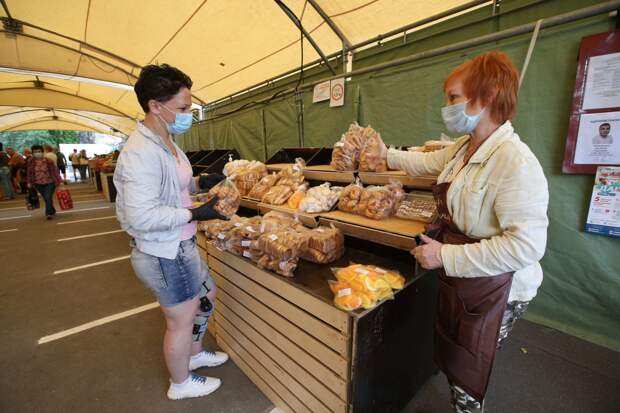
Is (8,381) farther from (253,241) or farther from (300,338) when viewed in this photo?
(300,338)

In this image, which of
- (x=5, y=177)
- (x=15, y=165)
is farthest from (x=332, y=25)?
(x=15, y=165)

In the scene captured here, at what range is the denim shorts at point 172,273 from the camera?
1.36 m

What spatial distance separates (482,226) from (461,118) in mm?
414

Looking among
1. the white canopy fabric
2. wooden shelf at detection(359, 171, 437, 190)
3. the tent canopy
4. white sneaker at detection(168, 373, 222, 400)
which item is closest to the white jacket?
wooden shelf at detection(359, 171, 437, 190)

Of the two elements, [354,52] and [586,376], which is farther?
[354,52]

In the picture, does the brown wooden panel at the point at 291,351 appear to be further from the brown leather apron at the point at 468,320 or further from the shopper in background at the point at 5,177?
the shopper in background at the point at 5,177

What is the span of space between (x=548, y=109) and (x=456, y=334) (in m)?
1.92

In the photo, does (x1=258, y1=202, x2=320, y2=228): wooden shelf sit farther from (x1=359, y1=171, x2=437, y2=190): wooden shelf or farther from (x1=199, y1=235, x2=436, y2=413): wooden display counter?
(x1=359, y1=171, x2=437, y2=190): wooden shelf

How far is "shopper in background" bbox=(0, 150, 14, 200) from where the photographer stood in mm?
8375

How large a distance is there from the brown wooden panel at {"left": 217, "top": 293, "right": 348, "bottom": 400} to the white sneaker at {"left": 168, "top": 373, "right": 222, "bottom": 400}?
1.21 feet

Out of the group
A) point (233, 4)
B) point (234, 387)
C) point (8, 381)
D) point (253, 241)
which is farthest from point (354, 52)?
point (8, 381)

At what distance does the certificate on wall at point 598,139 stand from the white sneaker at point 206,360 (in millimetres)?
2912

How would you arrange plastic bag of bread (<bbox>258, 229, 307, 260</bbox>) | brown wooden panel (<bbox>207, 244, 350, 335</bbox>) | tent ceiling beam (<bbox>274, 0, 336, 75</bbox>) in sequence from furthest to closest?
tent ceiling beam (<bbox>274, 0, 336, 75</bbox>) → plastic bag of bread (<bbox>258, 229, 307, 260</bbox>) → brown wooden panel (<bbox>207, 244, 350, 335</bbox>)

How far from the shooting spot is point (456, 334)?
3.74 feet
